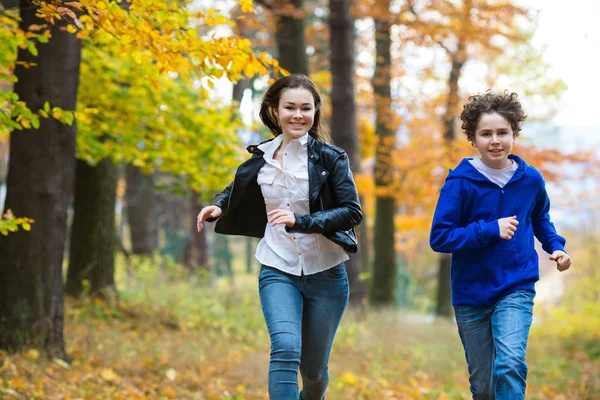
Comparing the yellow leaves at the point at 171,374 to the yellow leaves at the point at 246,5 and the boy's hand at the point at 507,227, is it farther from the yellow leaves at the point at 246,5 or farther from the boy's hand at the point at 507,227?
the boy's hand at the point at 507,227

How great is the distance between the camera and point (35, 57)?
20.2 ft

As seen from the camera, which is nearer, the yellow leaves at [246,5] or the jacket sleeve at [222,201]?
the jacket sleeve at [222,201]

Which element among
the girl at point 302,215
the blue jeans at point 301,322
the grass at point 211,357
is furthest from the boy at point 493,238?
the grass at point 211,357

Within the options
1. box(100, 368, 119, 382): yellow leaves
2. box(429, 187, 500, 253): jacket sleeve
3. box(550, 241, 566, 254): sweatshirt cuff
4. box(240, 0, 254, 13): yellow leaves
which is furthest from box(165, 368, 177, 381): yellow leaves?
box(550, 241, 566, 254): sweatshirt cuff

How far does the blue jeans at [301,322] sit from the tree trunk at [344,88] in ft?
24.9

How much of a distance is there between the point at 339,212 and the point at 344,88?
8.38 meters

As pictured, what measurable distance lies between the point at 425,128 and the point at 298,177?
18.1m

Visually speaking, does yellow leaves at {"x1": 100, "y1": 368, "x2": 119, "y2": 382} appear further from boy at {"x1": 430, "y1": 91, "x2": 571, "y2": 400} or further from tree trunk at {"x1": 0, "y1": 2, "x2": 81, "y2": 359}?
boy at {"x1": 430, "y1": 91, "x2": 571, "y2": 400}

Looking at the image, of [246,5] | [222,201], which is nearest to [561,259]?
[222,201]

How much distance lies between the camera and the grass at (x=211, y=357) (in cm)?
607

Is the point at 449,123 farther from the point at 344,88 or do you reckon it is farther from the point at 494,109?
the point at 494,109

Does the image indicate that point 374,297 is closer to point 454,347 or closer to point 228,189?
point 454,347

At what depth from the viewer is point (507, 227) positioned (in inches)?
142

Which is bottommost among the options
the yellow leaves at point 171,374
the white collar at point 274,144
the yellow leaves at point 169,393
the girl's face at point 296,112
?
the yellow leaves at point 169,393
